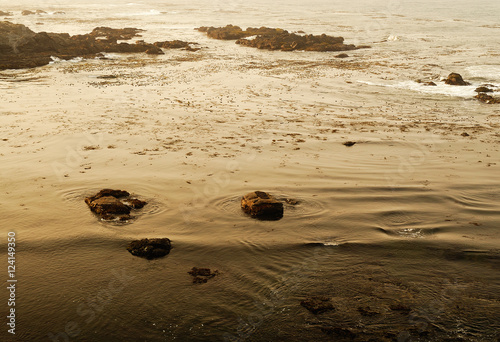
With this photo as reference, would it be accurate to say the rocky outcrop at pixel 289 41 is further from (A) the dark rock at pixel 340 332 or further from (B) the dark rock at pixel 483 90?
(A) the dark rock at pixel 340 332

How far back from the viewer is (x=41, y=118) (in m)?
12.9

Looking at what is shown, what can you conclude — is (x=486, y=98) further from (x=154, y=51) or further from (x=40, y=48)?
(x=40, y=48)

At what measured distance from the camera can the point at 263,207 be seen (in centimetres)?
754

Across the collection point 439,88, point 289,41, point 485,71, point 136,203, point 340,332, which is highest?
point 289,41

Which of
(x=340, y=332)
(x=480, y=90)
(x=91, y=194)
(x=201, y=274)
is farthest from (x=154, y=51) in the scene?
(x=340, y=332)

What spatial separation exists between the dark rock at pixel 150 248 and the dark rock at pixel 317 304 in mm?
2302

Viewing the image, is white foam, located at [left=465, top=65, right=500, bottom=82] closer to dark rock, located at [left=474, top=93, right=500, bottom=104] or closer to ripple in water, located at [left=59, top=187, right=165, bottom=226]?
dark rock, located at [left=474, top=93, right=500, bottom=104]

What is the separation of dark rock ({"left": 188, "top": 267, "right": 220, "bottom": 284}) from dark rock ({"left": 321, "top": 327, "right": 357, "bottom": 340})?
5.79ft

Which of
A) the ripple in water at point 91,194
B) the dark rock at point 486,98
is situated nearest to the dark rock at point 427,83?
the dark rock at point 486,98

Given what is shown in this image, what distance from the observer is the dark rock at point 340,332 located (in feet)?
16.1

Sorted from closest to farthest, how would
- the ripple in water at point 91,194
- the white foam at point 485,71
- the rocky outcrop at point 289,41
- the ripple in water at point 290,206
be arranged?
the ripple in water at point 91,194 → the ripple in water at point 290,206 → the white foam at point 485,71 → the rocky outcrop at point 289,41

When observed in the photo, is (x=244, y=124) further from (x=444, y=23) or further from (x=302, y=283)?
(x=444, y=23)

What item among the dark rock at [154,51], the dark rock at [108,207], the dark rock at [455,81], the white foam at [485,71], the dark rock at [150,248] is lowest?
the dark rock at [150,248]

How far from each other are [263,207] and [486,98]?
13.4 metres
